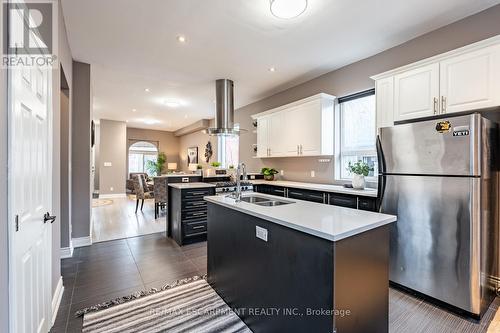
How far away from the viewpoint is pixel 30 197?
4.61 feet

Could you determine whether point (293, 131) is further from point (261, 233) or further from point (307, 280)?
point (307, 280)

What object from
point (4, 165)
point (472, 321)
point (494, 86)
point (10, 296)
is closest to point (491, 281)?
point (472, 321)

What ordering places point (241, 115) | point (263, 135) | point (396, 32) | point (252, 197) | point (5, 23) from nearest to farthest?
point (5, 23) < point (252, 197) < point (396, 32) < point (263, 135) < point (241, 115)

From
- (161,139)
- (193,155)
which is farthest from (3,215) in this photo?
(161,139)

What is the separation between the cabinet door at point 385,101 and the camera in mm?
2898

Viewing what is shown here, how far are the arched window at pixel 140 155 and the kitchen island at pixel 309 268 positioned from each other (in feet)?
32.0

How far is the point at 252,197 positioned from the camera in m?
2.55

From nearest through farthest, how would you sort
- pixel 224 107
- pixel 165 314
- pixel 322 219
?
pixel 322 219, pixel 165 314, pixel 224 107

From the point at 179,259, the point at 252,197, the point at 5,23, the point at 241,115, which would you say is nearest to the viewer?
the point at 5,23

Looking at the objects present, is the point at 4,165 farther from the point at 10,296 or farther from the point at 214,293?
the point at 214,293

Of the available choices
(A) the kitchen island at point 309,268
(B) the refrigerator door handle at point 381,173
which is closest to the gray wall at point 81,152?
(A) the kitchen island at point 309,268

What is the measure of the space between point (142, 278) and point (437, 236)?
310 centimetres

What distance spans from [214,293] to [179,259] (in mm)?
1057

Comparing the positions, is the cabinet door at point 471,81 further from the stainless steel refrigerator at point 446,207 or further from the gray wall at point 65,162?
the gray wall at point 65,162
